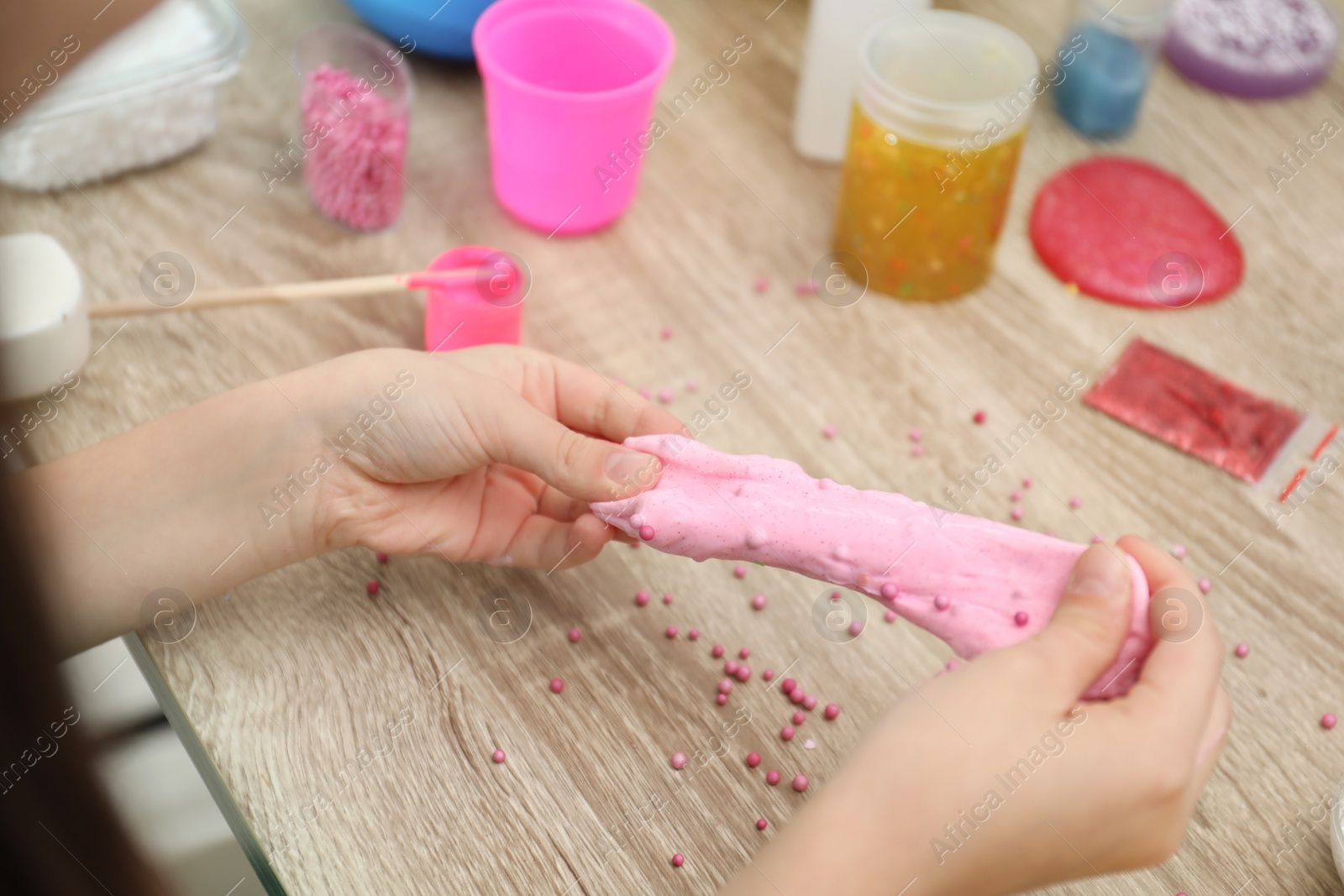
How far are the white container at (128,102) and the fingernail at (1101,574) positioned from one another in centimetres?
84

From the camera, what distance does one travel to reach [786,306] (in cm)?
97

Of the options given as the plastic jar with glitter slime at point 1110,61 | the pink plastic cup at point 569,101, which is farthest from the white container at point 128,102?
the plastic jar with glitter slime at point 1110,61

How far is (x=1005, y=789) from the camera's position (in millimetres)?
529

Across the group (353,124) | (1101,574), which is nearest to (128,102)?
(353,124)

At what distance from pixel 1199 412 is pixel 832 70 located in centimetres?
46

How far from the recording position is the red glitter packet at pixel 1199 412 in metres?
0.87

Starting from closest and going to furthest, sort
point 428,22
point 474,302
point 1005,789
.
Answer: point 1005,789 → point 474,302 → point 428,22

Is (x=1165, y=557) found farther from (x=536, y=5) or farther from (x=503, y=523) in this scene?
(x=536, y=5)

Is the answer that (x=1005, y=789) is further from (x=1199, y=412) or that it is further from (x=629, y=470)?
(x=1199, y=412)

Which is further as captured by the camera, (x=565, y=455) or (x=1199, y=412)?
(x=1199, y=412)

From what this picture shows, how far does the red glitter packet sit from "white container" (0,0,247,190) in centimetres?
83

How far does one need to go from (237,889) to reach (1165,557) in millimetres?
762

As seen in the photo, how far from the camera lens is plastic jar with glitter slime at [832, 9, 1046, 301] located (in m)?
0.88

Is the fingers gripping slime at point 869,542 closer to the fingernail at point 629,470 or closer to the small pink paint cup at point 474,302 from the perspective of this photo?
the fingernail at point 629,470
